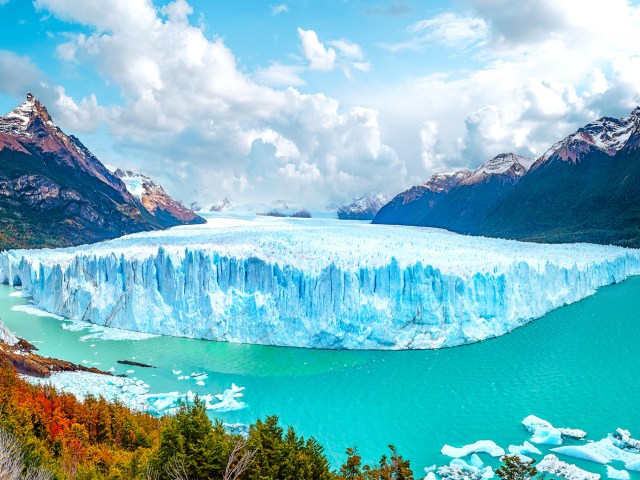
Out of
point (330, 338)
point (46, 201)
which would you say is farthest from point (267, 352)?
point (46, 201)

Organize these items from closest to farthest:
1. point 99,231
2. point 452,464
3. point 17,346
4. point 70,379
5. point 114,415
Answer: point 452,464 < point 114,415 < point 70,379 < point 17,346 < point 99,231

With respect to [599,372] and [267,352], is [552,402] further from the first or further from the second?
Answer: [267,352]

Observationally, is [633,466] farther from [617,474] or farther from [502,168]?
[502,168]

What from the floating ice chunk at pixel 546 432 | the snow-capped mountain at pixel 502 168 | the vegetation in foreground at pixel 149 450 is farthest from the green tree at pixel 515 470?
the snow-capped mountain at pixel 502 168

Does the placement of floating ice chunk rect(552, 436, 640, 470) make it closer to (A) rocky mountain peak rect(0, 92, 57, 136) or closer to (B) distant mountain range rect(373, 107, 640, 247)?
(B) distant mountain range rect(373, 107, 640, 247)

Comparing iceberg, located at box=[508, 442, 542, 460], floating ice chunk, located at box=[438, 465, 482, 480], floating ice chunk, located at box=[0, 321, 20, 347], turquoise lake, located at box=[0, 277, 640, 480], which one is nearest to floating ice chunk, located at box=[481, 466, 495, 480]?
floating ice chunk, located at box=[438, 465, 482, 480]

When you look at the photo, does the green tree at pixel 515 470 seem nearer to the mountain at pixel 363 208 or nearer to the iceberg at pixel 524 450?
the iceberg at pixel 524 450

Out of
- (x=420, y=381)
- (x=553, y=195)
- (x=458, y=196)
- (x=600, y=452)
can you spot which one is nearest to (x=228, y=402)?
(x=420, y=381)
